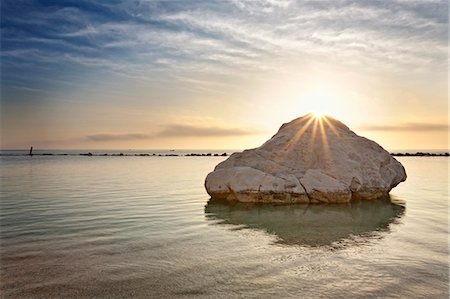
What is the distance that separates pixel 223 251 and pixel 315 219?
5.55m

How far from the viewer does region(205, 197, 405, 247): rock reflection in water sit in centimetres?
1095

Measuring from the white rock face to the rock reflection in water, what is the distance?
0.76 meters

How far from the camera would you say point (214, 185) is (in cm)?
1883

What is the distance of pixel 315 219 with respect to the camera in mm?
13594

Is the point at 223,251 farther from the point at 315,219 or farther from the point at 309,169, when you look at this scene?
the point at 309,169

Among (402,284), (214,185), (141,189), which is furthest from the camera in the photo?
(141,189)

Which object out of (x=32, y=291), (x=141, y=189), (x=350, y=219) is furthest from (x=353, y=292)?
(x=141, y=189)

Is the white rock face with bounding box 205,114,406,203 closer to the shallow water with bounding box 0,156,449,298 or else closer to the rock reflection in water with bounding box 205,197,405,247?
the rock reflection in water with bounding box 205,197,405,247

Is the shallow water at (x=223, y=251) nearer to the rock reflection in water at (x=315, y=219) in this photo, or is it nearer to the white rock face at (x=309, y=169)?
the rock reflection in water at (x=315, y=219)

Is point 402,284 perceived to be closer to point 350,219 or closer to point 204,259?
point 204,259

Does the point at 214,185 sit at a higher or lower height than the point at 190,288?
higher

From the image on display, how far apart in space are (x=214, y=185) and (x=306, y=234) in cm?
829

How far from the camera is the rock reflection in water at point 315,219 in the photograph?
1095 cm

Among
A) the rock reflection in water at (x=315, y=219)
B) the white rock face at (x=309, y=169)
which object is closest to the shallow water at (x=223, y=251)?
the rock reflection in water at (x=315, y=219)
